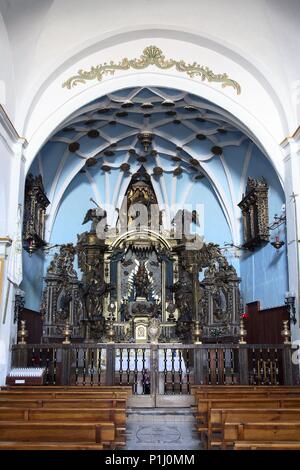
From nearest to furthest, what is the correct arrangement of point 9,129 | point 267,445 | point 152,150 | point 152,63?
point 267,445 < point 9,129 < point 152,63 < point 152,150

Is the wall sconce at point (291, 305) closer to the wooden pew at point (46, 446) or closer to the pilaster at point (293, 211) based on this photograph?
the pilaster at point (293, 211)

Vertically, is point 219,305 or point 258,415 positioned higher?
point 219,305

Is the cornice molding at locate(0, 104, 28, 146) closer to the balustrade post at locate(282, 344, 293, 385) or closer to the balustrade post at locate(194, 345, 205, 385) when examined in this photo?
the balustrade post at locate(194, 345, 205, 385)

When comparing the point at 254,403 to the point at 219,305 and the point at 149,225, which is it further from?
the point at 149,225

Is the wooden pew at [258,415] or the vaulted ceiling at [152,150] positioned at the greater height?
the vaulted ceiling at [152,150]

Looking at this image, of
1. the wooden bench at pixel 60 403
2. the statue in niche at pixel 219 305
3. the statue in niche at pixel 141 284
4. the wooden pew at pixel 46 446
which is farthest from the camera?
the statue in niche at pixel 141 284

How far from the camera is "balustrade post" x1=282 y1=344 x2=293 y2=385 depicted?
9793 mm

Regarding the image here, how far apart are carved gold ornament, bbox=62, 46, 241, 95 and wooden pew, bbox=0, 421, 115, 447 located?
9.35 meters

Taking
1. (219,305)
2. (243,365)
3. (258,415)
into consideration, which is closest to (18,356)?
(243,365)

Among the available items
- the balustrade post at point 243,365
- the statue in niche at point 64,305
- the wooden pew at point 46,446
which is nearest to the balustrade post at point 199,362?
the balustrade post at point 243,365

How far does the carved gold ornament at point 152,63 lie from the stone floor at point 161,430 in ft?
24.6

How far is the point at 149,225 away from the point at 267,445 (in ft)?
44.9

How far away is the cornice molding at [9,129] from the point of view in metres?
9.70

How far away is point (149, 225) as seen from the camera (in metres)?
17.5
